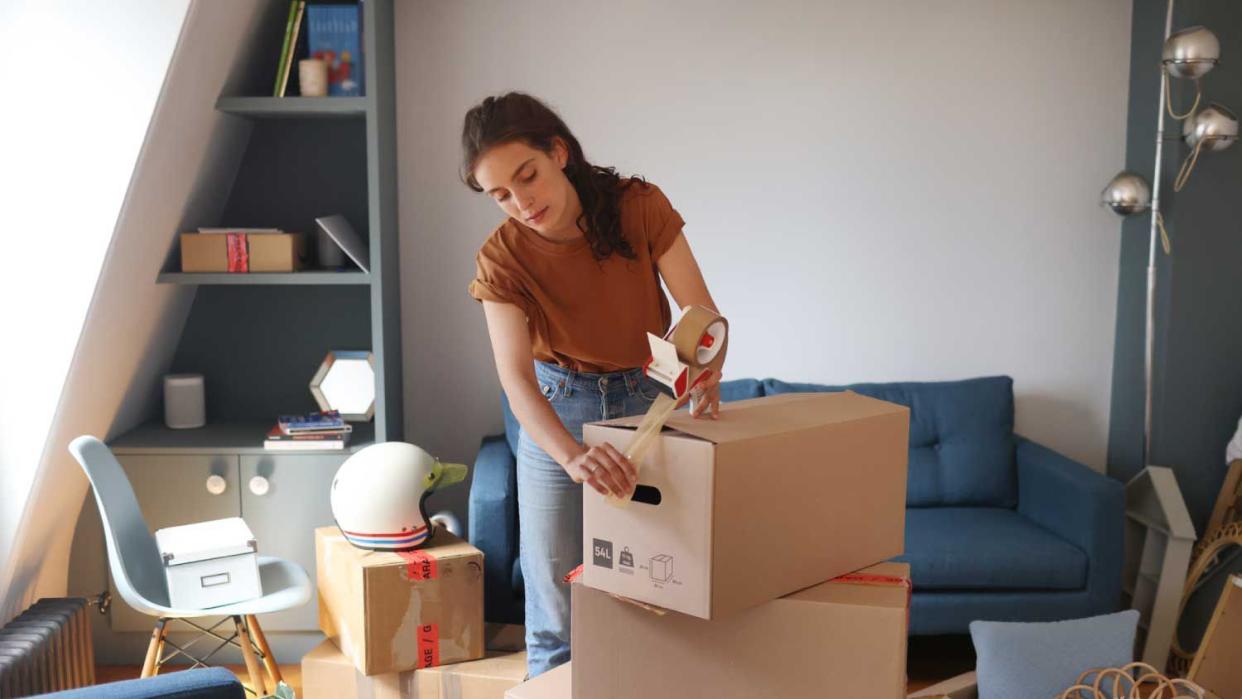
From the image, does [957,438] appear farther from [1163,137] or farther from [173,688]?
[173,688]

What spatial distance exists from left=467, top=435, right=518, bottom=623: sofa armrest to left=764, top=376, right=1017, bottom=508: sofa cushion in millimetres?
928

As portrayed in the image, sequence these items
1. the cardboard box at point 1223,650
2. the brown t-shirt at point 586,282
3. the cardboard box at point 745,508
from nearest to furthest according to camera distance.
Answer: the cardboard box at point 745,508 → the brown t-shirt at point 586,282 → the cardboard box at point 1223,650

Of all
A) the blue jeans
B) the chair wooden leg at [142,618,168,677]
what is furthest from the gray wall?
the chair wooden leg at [142,618,168,677]

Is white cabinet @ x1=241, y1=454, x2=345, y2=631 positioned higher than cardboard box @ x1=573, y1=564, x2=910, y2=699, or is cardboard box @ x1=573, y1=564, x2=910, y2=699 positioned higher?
cardboard box @ x1=573, y1=564, x2=910, y2=699

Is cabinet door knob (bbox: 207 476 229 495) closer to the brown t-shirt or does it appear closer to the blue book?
the blue book

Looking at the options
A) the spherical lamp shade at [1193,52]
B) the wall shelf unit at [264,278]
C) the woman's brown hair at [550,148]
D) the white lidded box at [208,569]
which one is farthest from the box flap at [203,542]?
the spherical lamp shade at [1193,52]

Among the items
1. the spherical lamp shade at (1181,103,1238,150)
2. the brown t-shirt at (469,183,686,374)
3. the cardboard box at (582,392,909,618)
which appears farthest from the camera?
the spherical lamp shade at (1181,103,1238,150)

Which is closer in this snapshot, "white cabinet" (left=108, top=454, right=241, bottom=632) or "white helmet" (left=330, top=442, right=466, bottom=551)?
"white helmet" (left=330, top=442, right=466, bottom=551)

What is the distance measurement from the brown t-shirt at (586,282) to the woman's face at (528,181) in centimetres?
8

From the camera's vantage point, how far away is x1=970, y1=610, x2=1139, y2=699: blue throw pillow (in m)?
2.37

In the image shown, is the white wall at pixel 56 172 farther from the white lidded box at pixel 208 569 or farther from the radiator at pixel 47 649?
the white lidded box at pixel 208 569

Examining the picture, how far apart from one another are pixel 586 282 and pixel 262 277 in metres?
1.49

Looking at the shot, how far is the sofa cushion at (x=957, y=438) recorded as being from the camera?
10.8ft

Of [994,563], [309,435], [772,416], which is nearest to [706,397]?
[772,416]
